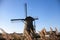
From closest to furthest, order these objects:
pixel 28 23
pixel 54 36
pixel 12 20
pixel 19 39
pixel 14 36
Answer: pixel 54 36 < pixel 14 36 < pixel 19 39 < pixel 28 23 < pixel 12 20

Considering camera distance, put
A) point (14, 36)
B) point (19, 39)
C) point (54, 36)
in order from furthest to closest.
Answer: point (19, 39), point (14, 36), point (54, 36)

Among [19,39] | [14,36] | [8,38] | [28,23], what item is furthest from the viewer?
[28,23]

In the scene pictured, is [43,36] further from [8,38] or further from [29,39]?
[8,38]

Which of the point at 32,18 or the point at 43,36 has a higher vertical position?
the point at 32,18

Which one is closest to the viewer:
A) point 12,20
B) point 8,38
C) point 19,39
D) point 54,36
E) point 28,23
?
point 8,38

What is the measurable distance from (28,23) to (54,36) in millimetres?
27135

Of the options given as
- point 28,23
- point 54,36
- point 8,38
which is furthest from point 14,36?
point 28,23

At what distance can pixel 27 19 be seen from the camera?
30656 millimetres

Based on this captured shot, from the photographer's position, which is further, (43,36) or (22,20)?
(22,20)

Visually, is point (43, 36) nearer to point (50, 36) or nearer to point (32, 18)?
point (50, 36)

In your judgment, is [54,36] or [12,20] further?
[12,20]

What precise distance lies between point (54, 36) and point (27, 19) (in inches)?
1078

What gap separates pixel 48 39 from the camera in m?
3.29

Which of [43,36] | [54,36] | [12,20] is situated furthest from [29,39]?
[12,20]
